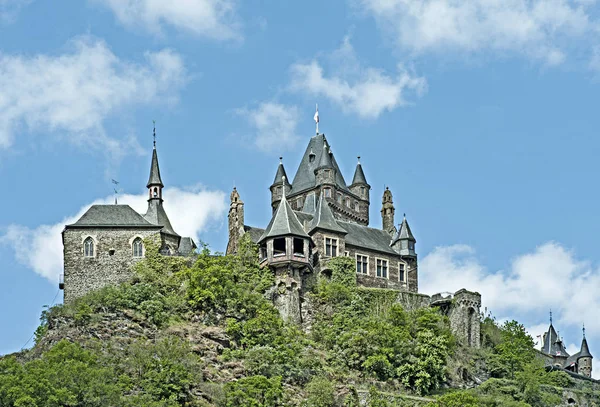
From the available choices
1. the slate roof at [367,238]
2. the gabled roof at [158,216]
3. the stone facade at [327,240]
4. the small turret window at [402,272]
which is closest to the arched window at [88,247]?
the gabled roof at [158,216]

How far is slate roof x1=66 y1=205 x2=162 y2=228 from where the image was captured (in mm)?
79625

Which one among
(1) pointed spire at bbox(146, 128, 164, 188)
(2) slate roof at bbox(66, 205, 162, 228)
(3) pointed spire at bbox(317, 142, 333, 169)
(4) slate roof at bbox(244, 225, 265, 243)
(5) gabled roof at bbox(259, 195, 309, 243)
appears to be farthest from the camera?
(3) pointed spire at bbox(317, 142, 333, 169)

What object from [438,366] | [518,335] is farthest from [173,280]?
[518,335]

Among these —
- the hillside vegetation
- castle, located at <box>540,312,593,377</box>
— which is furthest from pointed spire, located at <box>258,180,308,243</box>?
castle, located at <box>540,312,593,377</box>

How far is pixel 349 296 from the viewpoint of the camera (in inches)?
3172

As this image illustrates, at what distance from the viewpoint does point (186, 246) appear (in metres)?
84.1

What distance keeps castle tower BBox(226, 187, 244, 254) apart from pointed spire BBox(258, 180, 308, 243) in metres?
2.14

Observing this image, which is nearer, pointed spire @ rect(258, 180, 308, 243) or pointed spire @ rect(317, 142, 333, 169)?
pointed spire @ rect(258, 180, 308, 243)

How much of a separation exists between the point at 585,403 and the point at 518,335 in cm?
665


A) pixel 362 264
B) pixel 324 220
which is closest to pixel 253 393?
pixel 324 220

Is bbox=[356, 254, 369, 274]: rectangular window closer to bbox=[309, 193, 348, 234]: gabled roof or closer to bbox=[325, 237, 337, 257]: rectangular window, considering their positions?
bbox=[325, 237, 337, 257]: rectangular window

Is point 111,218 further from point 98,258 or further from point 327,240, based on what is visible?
point 327,240

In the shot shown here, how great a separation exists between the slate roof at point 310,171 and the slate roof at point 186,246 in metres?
10.6

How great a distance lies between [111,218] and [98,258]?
3.02 metres
